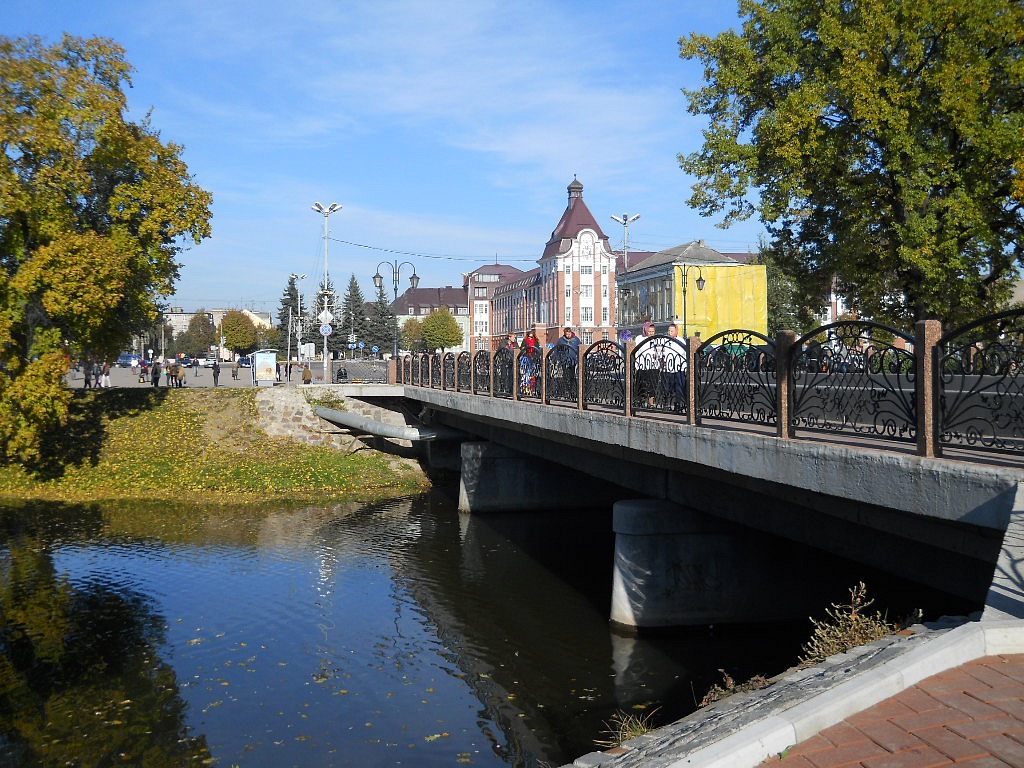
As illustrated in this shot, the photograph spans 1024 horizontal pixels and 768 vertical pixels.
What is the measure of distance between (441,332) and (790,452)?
8677 centimetres

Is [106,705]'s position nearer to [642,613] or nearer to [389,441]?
[642,613]

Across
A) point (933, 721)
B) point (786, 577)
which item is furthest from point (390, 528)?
point (933, 721)

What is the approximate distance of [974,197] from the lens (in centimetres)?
1633

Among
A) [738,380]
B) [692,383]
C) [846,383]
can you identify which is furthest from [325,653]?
[846,383]

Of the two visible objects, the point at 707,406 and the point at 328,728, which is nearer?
the point at 328,728

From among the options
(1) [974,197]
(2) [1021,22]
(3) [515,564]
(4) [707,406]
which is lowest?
(3) [515,564]

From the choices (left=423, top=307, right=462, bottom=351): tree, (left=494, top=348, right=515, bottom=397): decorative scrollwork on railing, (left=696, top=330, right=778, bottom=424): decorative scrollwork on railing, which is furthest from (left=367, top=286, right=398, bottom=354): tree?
(left=696, top=330, right=778, bottom=424): decorative scrollwork on railing

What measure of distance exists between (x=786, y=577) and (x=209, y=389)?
24.8 m

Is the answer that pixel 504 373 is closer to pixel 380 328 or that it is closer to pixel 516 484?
pixel 516 484

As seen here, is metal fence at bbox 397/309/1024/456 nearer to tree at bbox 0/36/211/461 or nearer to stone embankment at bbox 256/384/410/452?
tree at bbox 0/36/211/461

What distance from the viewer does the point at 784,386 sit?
852 centimetres

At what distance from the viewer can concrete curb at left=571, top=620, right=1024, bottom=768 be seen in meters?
4.24

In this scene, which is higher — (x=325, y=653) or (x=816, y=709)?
(x=816, y=709)

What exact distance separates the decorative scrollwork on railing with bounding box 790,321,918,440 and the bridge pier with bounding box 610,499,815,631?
463 cm
